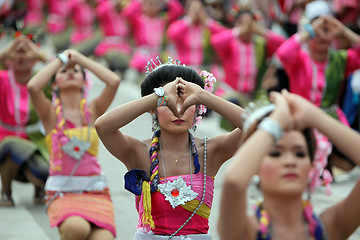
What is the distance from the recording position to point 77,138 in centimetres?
551

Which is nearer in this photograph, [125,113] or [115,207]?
[125,113]

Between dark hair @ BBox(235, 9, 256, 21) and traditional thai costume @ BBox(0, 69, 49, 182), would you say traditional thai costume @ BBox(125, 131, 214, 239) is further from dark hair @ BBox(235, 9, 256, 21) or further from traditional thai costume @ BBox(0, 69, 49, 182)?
dark hair @ BBox(235, 9, 256, 21)

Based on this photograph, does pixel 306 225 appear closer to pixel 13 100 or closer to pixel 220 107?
pixel 220 107

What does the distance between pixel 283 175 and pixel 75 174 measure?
8.88 ft

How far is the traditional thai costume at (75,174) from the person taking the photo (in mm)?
5305

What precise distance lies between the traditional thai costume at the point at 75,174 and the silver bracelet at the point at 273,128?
8.29 feet

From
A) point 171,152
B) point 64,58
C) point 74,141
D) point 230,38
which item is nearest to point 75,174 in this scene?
point 74,141

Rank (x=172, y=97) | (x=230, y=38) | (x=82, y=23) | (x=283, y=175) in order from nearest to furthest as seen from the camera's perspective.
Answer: (x=283, y=175) < (x=172, y=97) < (x=230, y=38) < (x=82, y=23)

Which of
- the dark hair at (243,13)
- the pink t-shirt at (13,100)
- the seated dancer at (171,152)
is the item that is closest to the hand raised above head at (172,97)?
the seated dancer at (171,152)

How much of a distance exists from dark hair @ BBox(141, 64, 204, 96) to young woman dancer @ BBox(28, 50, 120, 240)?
43.9 inches

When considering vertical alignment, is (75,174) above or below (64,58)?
below

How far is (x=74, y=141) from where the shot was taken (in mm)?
5492

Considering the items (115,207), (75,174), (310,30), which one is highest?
(310,30)

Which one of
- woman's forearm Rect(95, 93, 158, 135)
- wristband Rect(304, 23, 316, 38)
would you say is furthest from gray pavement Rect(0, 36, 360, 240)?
woman's forearm Rect(95, 93, 158, 135)
